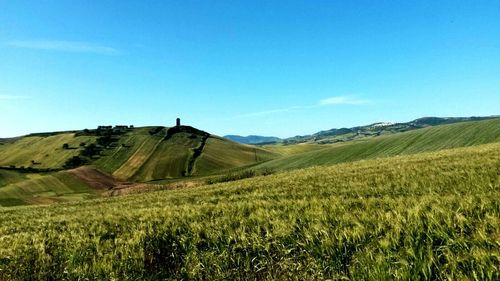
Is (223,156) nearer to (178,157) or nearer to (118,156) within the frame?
(178,157)

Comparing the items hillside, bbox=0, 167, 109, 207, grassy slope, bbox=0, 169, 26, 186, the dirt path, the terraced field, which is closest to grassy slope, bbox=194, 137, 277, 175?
the dirt path

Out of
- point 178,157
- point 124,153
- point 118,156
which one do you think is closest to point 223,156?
point 178,157

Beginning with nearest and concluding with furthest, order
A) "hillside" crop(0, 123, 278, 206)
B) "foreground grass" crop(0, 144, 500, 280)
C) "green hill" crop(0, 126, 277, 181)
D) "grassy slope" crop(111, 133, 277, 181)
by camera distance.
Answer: "foreground grass" crop(0, 144, 500, 280) < "hillside" crop(0, 123, 278, 206) < "grassy slope" crop(111, 133, 277, 181) < "green hill" crop(0, 126, 277, 181)

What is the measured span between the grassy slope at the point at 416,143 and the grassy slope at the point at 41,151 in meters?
94.8

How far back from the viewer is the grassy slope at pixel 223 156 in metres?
140

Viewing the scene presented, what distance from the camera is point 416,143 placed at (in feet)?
261

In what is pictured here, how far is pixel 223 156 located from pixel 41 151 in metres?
75.1

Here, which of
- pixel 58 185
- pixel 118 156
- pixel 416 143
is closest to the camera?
pixel 416 143

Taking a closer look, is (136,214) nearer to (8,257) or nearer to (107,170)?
(8,257)

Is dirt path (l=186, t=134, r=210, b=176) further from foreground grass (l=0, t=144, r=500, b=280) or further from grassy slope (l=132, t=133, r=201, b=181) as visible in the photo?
foreground grass (l=0, t=144, r=500, b=280)

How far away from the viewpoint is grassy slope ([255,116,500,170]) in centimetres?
6906

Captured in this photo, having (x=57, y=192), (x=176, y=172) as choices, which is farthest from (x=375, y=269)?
(x=176, y=172)

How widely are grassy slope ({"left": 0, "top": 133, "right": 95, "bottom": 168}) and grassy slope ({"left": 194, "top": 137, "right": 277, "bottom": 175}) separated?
51.5 metres

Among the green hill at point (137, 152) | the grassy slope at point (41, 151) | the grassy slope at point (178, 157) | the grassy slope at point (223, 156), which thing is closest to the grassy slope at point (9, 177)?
the green hill at point (137, 152)
